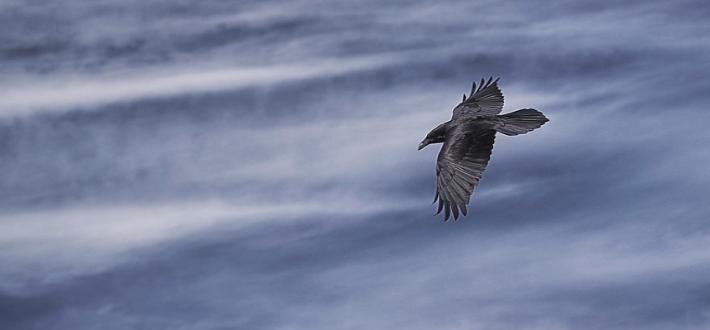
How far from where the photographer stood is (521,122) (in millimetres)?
39156

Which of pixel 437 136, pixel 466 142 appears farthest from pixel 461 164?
pixel 437 136

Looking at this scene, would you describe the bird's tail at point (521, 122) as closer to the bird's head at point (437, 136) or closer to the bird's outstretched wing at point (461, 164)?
the bird's outstretched wing at point (461, 164)

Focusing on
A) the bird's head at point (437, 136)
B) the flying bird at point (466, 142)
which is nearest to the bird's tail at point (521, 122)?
the flying bird at point (466, 142)

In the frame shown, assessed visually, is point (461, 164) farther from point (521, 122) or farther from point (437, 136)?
point (437, 136)

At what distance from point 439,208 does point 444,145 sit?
4480 mm

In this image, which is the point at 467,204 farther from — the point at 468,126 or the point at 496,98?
the point at 496,98

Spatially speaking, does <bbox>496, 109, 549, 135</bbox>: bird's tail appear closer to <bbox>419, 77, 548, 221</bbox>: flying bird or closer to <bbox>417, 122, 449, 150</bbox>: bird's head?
<bbox>419, 77, 548, 221</bbox>: flying bird

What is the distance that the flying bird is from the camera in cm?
3691

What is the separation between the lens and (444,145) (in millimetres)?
40312

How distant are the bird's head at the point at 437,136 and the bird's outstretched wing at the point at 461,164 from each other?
1.07 m

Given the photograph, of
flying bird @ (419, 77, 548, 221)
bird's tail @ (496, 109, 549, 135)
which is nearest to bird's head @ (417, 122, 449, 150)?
flying bird @ (419, 77, 548, 221)

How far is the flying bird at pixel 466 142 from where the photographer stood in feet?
121

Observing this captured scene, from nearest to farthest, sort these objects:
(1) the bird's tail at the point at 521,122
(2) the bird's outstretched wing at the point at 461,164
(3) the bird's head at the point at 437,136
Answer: (2) the bird's outstretched wing at the point at 461,164 < (1) the bird's tail at the point at 521,122 < (3) the bird's head at the point at 437,136

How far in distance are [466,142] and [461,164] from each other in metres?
1.45
